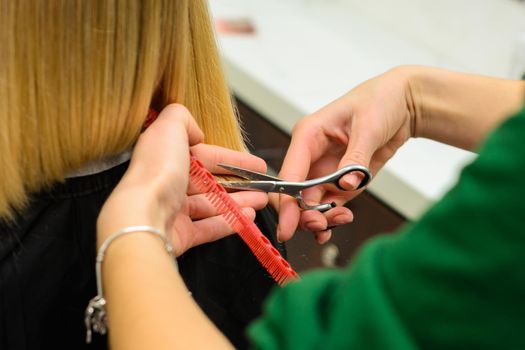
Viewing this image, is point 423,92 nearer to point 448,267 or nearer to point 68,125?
point 68,125

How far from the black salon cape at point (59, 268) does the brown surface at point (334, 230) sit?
0.10 m

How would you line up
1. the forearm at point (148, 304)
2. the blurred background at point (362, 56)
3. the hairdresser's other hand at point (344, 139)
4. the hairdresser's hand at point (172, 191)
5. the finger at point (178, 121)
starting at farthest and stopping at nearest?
the blurred background at point (362, 56) < the hairdresser's other hand at point (344, 139) < the finger at point (178, 121) < the hairdresser's hand at point (172, 191) < the forearm at point (148, 304)

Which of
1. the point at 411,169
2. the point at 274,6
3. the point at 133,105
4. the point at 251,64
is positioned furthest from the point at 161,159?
the point at 274,6

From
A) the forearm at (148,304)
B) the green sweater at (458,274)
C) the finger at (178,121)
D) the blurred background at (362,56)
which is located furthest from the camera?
the blurred background at (362,56)

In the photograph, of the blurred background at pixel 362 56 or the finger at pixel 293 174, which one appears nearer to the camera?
the finger at pixel 293 174

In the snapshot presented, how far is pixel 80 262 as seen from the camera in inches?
31.8

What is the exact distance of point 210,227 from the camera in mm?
812

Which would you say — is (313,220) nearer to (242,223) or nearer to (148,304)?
(242,223)

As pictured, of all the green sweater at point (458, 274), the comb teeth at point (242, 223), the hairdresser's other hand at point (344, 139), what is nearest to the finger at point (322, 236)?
the hairdresser's other hand at point (344, 139)

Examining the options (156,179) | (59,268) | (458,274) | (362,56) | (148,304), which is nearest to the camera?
(458,274)

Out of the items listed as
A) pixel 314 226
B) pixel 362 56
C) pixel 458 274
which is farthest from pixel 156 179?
pixel 362 56

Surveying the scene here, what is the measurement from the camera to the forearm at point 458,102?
879 mm

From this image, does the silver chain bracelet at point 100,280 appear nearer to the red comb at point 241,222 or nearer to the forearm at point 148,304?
the forearm at point 148,304

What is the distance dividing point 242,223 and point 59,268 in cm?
20
